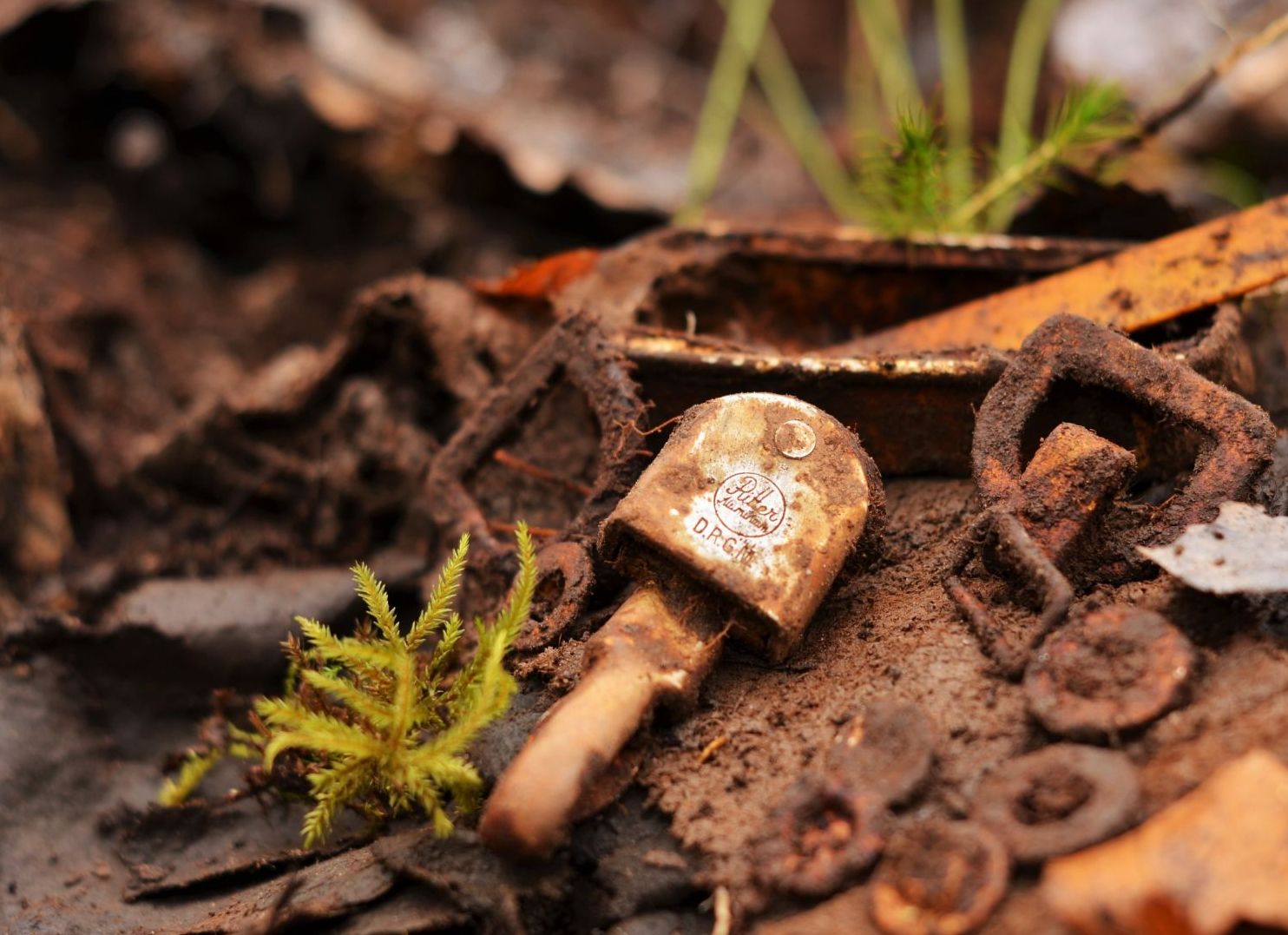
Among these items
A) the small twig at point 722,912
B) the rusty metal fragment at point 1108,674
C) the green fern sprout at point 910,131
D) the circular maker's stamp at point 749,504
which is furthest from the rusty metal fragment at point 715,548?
the green fern sprout at point 910,131

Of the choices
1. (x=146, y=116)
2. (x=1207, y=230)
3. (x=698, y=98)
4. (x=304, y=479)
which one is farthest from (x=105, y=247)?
(x=1207, y=230)

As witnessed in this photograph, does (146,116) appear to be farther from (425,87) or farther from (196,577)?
(196,577)

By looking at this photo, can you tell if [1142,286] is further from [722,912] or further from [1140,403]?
[722,912]

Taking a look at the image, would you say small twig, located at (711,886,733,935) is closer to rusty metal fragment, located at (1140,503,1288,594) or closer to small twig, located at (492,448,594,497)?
rusty metal fragment, located at (1140,503,1288,594)

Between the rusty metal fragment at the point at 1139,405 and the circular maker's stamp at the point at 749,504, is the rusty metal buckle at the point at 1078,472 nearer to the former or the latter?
the rusty metal fragment at the point at 1139,405

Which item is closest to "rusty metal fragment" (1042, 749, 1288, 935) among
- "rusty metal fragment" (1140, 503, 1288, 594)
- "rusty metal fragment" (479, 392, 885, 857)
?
"rusty metal fragment" (1140, 503, 1288, 594)

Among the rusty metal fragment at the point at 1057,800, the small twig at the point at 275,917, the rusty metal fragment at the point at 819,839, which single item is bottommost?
the small twig at the point at 275,917
